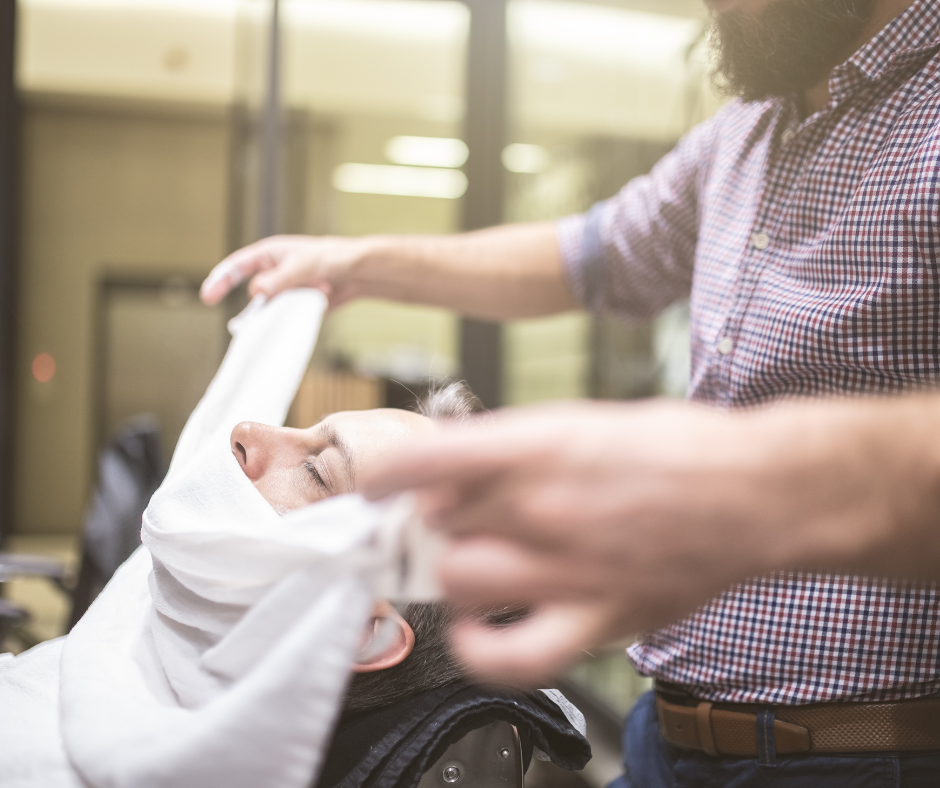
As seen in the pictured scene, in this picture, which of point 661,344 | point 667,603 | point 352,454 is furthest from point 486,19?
point 667,603

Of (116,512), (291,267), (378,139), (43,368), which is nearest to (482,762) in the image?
(291,267)

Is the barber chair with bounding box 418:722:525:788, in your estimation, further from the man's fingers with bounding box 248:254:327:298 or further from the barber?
the man's fingers with bounding box 248:254:327:298

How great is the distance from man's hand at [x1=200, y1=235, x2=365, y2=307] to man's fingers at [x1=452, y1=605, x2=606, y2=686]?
108 centimetres

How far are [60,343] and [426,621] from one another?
662cm

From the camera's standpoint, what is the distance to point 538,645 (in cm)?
42

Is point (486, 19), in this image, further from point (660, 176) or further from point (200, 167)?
point (200, 167)

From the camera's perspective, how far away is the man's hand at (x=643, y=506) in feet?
1.40

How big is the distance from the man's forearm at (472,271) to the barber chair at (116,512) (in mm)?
1221

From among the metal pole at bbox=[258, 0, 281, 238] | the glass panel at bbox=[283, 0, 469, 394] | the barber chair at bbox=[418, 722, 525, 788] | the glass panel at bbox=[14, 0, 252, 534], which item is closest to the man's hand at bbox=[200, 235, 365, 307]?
the barber chair at bbox=[418, 722, 525, 788]

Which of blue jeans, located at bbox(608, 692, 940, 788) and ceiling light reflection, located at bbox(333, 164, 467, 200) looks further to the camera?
ceiling light reflection, located at bbox(333, 164, 467, 200)

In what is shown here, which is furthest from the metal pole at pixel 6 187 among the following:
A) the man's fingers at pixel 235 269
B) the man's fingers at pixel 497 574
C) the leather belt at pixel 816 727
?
the man's fingers at pixel 497 574

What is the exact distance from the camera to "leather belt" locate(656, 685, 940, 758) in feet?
3.17

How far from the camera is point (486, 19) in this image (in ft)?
11.9

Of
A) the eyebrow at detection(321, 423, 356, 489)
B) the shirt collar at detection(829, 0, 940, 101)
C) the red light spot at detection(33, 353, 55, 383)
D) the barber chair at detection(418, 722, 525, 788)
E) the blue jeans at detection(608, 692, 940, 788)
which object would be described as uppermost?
the shirt collar at detection(829, 0, 940, 101)
